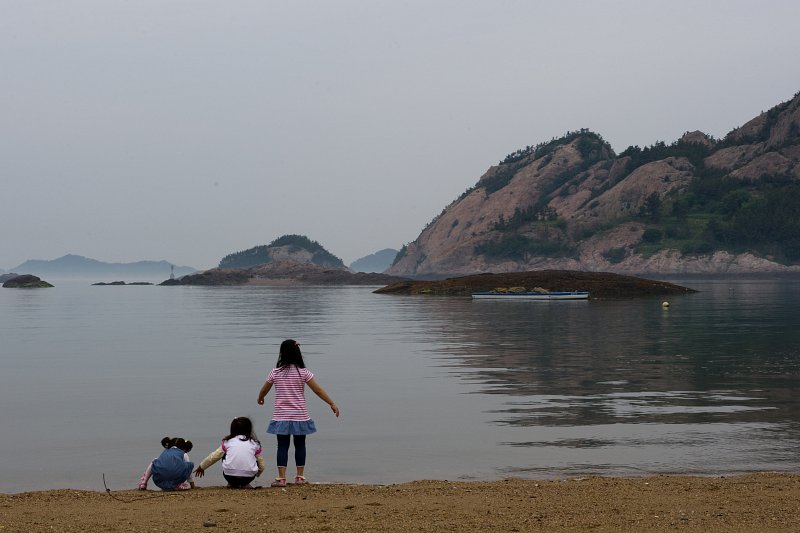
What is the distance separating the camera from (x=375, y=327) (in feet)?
202

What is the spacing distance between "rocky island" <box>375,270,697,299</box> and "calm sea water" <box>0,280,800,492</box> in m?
69.2

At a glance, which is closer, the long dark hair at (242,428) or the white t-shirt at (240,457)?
the white t-shirt at (240,457)

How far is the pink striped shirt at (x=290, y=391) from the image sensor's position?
15742mm

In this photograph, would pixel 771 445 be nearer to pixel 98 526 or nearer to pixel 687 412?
pixel 687 412

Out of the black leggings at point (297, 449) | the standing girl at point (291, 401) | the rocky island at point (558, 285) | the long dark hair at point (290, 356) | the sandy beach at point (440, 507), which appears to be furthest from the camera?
the rocky island at point (558, 285)

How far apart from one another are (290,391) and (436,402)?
11.0 m

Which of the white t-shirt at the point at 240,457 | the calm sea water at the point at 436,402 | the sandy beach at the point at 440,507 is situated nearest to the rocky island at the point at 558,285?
the calm sea water at the point at 436,402

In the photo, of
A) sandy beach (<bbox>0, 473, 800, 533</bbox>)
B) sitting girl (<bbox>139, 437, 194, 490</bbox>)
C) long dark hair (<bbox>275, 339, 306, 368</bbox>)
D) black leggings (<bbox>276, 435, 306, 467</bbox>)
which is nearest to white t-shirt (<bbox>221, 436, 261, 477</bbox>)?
sandy beach (<bbox>0, 473, 800, 533</bbox>)

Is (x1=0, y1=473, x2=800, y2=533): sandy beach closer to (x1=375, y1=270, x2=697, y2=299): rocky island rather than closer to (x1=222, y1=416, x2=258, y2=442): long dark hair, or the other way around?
(x1=222, y1=416, x2=258, y2=442): long dark hair

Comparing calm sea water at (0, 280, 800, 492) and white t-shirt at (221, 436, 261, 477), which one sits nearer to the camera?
white t-shirt at (221, 436, 261, 477)

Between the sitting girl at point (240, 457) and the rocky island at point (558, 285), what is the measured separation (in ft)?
347

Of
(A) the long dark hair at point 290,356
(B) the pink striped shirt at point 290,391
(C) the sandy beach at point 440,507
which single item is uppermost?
(A) the long dark hair at point 290,356

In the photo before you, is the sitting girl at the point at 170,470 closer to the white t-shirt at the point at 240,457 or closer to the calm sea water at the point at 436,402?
the white t-shirt at the point at 240,457

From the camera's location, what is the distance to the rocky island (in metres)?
122
